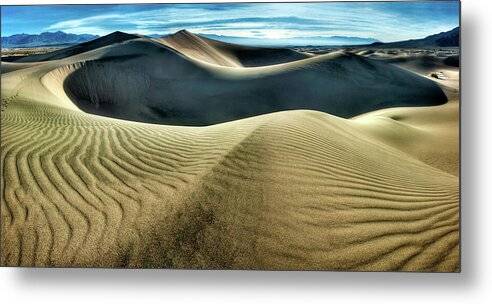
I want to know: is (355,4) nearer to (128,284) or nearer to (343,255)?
(343,255)

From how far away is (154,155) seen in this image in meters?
6.30

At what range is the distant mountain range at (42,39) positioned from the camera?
629 cm

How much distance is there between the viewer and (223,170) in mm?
6125

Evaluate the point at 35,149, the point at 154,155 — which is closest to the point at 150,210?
the point at 154,155

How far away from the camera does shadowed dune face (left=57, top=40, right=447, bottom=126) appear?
6184mm

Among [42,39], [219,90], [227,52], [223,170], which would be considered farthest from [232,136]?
[42,39]

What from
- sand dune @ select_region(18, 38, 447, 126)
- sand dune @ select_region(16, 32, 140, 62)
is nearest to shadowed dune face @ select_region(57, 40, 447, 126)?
sand dune @ select_region(18, 38, 447, 126)

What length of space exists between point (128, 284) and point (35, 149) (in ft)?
5.19

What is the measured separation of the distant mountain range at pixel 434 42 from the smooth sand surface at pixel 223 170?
0.68 feet

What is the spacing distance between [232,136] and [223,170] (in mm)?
364

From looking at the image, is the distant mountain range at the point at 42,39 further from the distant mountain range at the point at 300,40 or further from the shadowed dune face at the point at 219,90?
the distant mountain range at the point at 300,40

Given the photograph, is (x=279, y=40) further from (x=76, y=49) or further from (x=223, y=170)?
(x=76, y=49)

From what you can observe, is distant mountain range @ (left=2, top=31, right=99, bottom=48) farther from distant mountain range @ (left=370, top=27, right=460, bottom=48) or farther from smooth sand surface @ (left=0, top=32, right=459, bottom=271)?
distant mountain range @ (left=370, top=27, right=460, bottom=48)

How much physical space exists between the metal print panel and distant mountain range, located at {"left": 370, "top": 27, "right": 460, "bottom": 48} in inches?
0.7
